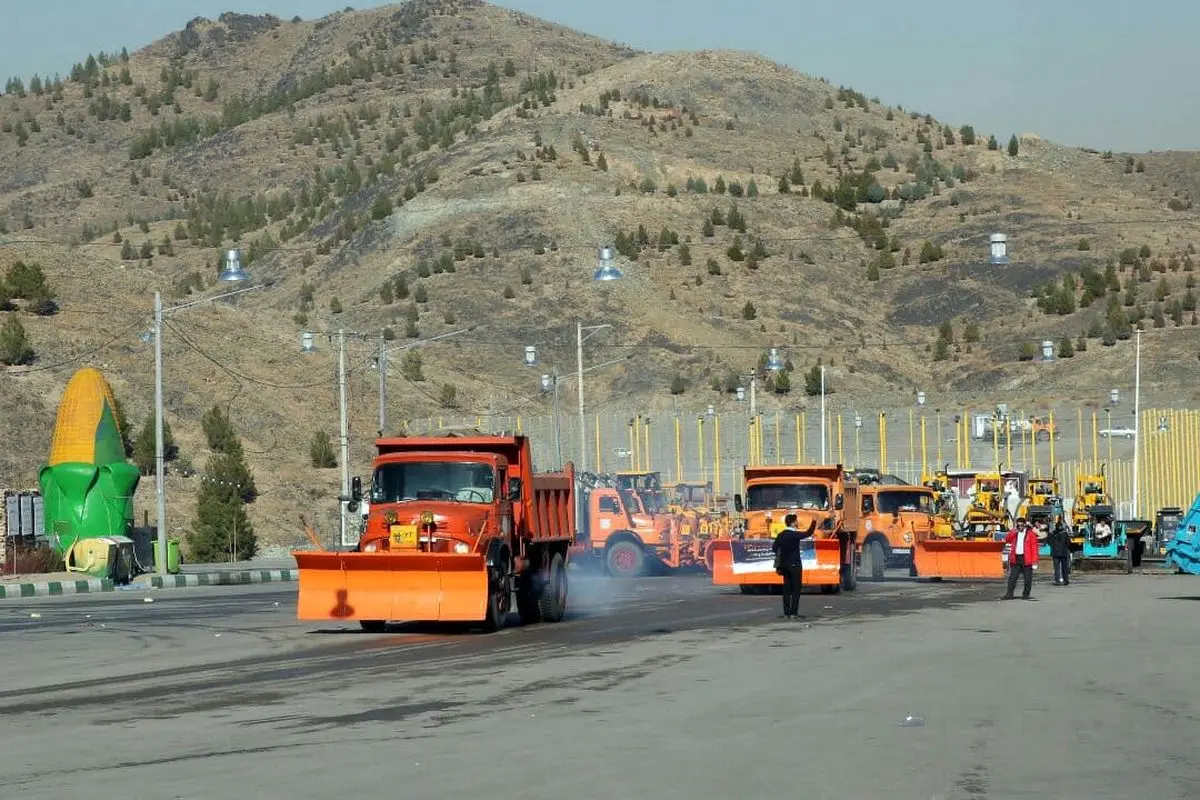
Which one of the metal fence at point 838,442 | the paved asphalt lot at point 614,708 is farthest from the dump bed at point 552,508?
the metal fence at point 838,442

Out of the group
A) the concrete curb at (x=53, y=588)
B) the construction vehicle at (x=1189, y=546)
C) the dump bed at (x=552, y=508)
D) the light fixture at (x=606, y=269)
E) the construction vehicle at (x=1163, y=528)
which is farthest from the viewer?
the construction vehicle at (x=1163, y=528)

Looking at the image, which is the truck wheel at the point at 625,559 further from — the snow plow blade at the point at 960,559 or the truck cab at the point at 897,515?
the snow plow blade at the point at 960,559

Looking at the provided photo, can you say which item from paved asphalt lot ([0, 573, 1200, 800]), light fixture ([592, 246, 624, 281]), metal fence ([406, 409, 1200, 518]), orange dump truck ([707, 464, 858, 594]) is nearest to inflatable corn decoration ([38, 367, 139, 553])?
light fixture ([592, 246, 624, 281])

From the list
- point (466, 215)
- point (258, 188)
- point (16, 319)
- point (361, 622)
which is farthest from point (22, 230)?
point (361, 622)

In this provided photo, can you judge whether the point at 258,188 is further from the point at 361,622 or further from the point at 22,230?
the point at 361,622

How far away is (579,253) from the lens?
11162 cm

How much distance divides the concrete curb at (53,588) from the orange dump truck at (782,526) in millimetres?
14224

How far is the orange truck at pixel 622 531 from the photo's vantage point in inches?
1925

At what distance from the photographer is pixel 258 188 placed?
156875 millimetres

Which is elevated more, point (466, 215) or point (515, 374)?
point (466, 215)

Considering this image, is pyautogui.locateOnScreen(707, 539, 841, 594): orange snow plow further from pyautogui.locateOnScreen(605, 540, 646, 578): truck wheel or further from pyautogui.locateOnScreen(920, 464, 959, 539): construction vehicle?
pyautogui.locateOnScreen(920, 464, 959, 539): construction vehicle

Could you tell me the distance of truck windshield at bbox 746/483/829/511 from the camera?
4009 centimetres

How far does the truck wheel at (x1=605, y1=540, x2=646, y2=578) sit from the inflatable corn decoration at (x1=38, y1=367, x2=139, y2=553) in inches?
502

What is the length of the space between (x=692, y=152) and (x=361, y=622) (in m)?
108
